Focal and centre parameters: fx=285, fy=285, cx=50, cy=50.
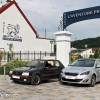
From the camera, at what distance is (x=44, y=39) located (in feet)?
156

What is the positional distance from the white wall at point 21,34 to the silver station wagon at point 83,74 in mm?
25491

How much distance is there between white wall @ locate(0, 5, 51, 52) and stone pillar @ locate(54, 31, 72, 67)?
64.1 ft

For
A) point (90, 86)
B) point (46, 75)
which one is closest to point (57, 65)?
point (46, 75)

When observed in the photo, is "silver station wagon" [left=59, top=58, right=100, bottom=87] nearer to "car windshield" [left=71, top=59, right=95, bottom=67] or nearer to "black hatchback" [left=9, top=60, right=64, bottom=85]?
"car windshield" [left=71, top=59, right=95, bottom=67]

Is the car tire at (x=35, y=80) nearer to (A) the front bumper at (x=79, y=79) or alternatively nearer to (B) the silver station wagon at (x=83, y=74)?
(B) the silver station wagon at (x=83, y=74)

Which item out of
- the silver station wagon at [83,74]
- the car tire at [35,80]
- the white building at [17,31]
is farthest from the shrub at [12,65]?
the white building at [17,31]

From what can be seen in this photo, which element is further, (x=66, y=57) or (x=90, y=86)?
(x=66, y=57)

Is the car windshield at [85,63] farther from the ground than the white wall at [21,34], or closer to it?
closer to it

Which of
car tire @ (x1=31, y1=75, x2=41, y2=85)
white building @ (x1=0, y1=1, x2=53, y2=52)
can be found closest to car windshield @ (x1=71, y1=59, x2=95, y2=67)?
car tire @ (x1=31, y1=75, x2=41, y2=85)

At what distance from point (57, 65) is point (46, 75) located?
149 cm

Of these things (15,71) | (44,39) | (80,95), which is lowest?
(80,95)

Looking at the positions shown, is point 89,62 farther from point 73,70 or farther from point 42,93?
point 42,93

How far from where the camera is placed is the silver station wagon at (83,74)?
47.5 ft

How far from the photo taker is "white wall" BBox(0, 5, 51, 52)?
40594mm
